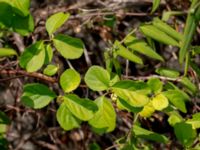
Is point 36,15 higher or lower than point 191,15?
lower

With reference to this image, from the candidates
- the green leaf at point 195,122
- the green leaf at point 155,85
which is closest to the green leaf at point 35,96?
the green leaf at point 155,85

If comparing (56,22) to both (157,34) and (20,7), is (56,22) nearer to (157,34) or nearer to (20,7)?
(20,7)

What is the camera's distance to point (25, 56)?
3.14ft

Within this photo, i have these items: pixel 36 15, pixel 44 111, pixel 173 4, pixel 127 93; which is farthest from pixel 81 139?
pixel 127 93

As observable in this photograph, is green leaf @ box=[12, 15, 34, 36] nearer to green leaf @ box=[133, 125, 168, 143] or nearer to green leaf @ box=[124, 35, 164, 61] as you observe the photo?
green leaf @ box=[124, 35, 164, 61]

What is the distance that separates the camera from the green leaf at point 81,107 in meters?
0.88

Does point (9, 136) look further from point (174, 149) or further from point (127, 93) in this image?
point (127, 93)

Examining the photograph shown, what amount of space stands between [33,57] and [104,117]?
0.75ft

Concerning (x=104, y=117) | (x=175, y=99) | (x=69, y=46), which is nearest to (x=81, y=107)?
(x=104, y=117)

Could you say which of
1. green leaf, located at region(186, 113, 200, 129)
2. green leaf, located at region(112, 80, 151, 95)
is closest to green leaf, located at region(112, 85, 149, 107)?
green leaf, located at region(112, 80, 151, 95)

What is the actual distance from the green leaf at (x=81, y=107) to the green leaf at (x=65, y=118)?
0.03 m

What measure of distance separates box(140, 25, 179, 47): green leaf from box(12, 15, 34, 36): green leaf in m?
0.31

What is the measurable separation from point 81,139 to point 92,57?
1.22 feet

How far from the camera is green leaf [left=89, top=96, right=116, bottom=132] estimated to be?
888 millimetres
